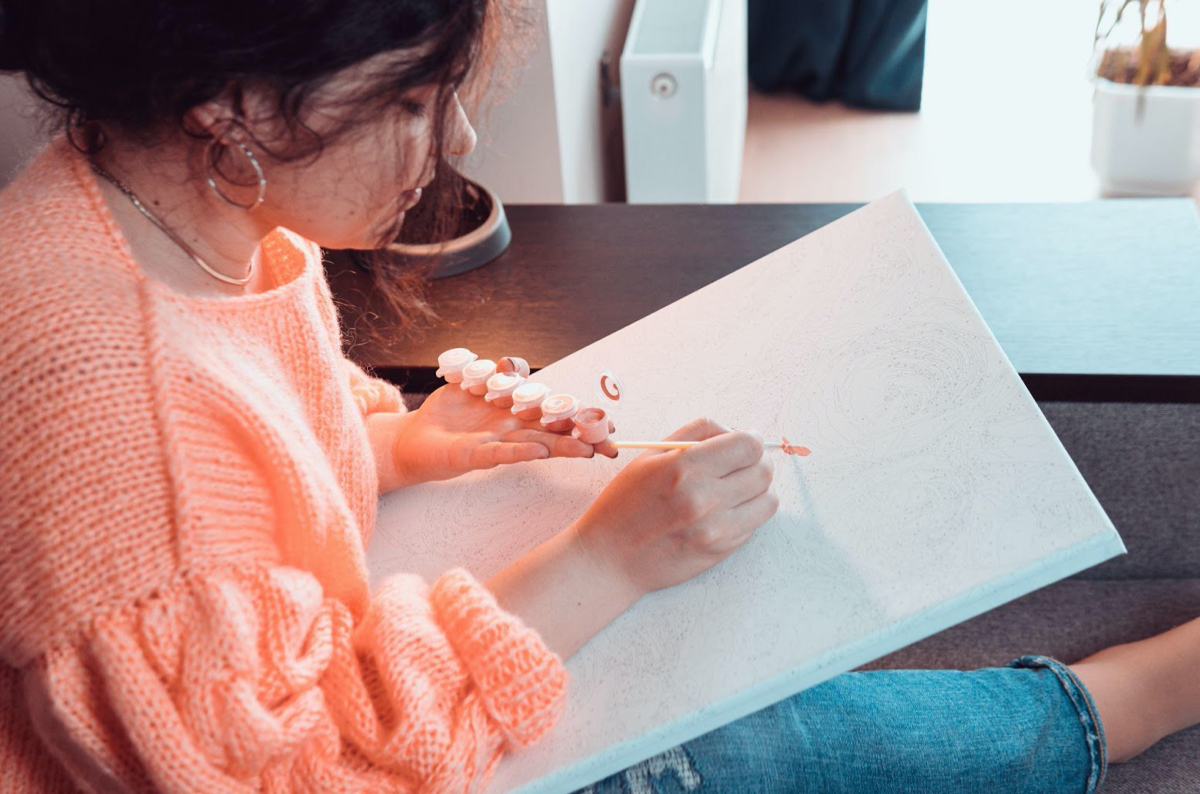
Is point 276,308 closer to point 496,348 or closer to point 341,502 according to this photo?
point 341,502

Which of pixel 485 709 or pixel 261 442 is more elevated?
pixel 261 442

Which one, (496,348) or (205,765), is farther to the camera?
(496,348)

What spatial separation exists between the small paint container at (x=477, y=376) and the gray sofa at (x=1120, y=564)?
51 cm

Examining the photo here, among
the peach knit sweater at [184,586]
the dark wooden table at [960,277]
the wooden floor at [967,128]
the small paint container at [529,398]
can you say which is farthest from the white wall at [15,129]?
the wooden floor at [967,128]

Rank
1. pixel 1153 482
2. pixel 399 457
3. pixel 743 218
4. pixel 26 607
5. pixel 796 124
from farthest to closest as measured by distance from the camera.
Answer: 1. pixel 796 124
2. pixel 743 218
3. pixel 1153 482
4. pixel 399 457
5. pixel 26 607

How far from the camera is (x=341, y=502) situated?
670 millimetres

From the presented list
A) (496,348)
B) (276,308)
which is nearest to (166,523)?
(276,308)

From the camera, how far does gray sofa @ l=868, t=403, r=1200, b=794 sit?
1.02 meters

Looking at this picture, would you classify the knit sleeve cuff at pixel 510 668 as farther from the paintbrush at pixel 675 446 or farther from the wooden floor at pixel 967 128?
the wooden floor at pixel 967 128

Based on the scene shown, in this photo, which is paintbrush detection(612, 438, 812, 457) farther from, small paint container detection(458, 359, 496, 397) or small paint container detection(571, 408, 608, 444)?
small paint container detection(458, 359, 496, 397)

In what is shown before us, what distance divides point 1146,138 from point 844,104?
790 millimetres

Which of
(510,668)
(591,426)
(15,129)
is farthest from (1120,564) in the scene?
(15,129)

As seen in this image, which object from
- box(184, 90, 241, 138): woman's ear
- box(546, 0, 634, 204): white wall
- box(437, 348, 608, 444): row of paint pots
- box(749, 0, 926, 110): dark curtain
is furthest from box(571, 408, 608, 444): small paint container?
box(749, 0, 926, 110): dark curtain

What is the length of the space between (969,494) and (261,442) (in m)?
0.45
